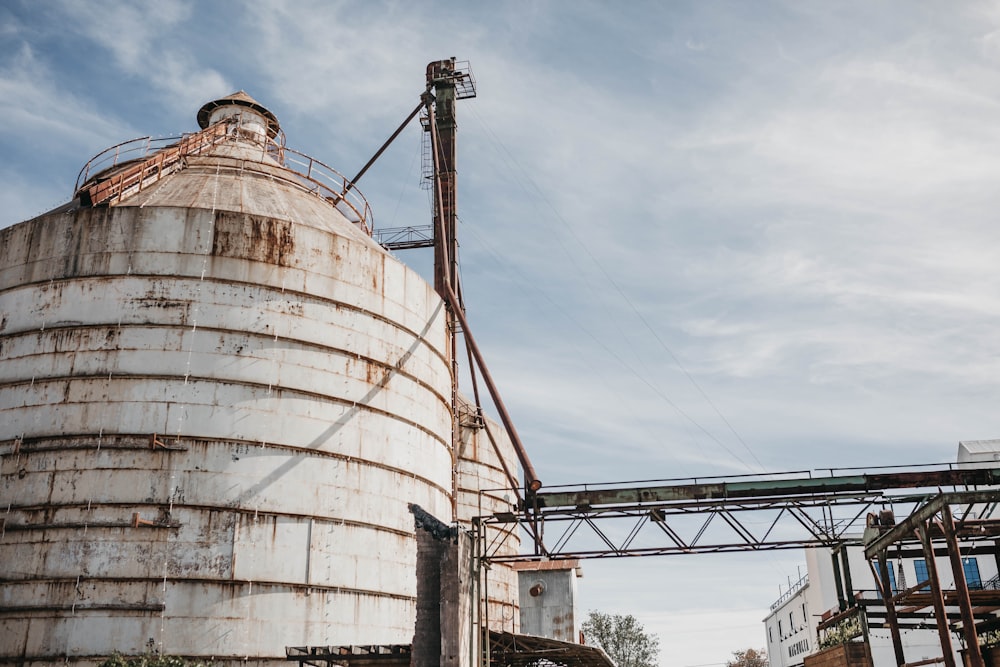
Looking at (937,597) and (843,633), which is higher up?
(937,597)

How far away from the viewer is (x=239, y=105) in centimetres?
2898

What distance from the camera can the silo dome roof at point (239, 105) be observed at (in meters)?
29.0

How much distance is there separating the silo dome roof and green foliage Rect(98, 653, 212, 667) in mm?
18990

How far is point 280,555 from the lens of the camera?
703 inches

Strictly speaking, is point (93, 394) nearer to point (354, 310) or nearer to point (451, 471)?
point (354, 310)

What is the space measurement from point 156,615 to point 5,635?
116 inches

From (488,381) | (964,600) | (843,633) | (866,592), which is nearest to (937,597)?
(964,600)

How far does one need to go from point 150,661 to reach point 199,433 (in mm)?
4573

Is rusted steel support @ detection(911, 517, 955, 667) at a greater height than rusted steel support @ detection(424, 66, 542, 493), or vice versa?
rusted steel support @ detection(424, 66, 542, 493)

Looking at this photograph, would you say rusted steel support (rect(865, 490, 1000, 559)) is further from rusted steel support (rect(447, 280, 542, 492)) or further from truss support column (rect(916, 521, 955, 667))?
rusted steel support (rect(447, 280, 542, 492))

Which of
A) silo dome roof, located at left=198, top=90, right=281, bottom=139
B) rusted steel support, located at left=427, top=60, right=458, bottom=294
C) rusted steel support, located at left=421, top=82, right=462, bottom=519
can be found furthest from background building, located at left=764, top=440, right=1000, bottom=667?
silo dome roof, located at left=198, top=90, right=281, bottom=139

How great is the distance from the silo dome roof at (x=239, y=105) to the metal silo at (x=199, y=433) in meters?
8.04

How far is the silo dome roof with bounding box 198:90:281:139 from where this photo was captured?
95.1 ft

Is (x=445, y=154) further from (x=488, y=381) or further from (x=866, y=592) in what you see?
(x=866, y=592)
